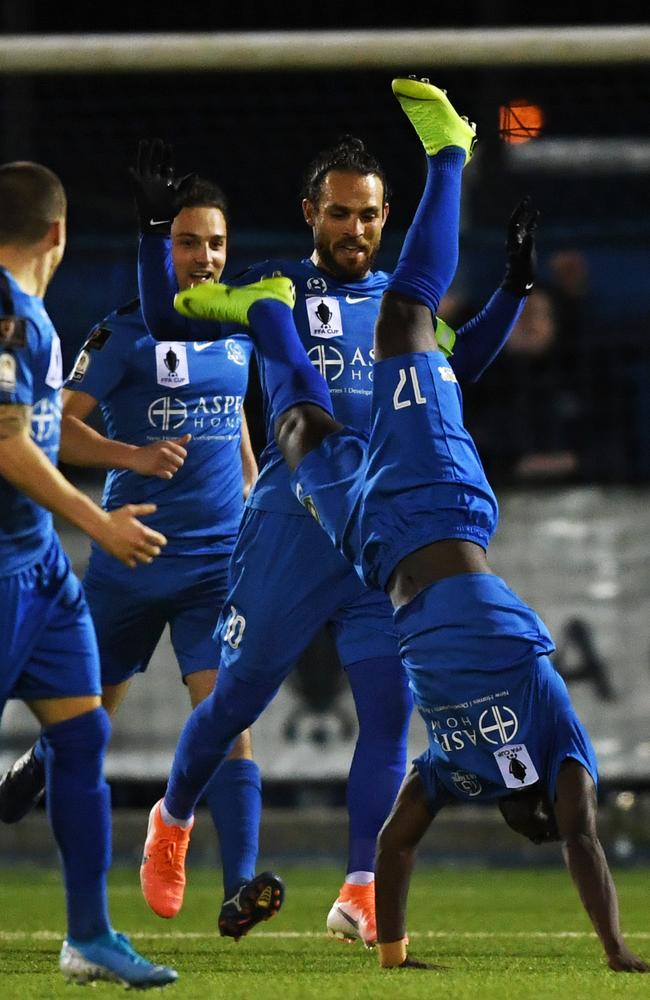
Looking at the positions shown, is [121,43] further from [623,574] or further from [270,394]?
[623,574]

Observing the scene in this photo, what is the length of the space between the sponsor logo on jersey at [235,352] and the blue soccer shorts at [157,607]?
0.68m

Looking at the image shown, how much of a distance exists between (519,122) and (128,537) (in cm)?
386

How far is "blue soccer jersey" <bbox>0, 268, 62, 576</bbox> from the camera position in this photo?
3.98 m

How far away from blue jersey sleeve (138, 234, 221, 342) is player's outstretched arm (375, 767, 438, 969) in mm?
1720

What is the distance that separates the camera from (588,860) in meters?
4.18

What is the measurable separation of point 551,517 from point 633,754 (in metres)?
1.19

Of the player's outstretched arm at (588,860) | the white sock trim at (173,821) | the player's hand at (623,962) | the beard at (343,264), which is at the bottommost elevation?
the white sock trim at (173,821)

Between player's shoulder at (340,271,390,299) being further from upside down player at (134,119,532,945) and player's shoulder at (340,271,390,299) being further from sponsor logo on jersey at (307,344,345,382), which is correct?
sponsor logo on jersey at (307,344,345,382)

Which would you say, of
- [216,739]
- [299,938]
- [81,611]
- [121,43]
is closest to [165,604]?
[216,739]

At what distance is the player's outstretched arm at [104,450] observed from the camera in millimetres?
5078

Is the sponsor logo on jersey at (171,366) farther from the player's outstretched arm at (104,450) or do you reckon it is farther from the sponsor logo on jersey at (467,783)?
the sponsor logo on jersey at (467,783)

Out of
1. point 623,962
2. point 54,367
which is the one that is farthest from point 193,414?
point 623,962

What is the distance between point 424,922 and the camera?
20.7ft

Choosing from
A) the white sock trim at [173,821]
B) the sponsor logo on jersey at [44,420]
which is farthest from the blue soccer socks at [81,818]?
the white sock trim at [173,821]
